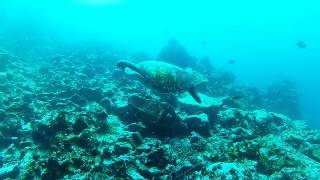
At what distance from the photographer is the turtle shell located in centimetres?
789

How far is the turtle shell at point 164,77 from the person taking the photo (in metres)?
7.89

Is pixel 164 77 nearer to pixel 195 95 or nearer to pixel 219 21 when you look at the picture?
pixel 195 95

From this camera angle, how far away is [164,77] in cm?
789

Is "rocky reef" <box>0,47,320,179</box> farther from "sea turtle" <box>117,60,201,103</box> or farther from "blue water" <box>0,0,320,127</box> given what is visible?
"blue water" <box>0,0,320,127</box>

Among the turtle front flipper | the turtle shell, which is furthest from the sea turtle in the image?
the turtle front flipper

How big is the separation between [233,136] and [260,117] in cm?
324

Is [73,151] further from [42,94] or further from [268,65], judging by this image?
[268,65]

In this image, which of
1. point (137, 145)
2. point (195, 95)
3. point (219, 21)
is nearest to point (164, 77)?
point (195, 95)

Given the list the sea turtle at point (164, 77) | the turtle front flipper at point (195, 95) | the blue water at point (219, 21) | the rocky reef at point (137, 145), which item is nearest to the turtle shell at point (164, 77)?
the sea turtle at point (164, 77)

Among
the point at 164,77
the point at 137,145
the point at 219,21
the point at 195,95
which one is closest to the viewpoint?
the point at 137,145

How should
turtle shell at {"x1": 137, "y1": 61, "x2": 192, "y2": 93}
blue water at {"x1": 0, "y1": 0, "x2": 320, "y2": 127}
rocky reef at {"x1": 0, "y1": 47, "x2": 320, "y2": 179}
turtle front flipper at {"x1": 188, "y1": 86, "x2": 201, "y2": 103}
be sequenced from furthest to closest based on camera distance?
blue water at {"x1": 0, "y1": 0, "x2": 320, "y2": 127}, turtle front flipper at {"x1": 188, "y1": 86, "x2": 201, "y2": 103}, turtle shell at {"x1": 137, "y1": 61, "x2": 192, "y2": 93}, rocky reef at {"x1": 0, "y1": 47, "x2": 320, "y2": 179}

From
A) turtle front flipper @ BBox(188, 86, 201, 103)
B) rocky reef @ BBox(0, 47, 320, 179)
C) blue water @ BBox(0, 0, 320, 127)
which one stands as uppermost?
blue water @ BBox(0, 0, 320, 127)

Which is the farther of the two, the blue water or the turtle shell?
the blue water

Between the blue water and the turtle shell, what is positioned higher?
the blue water
